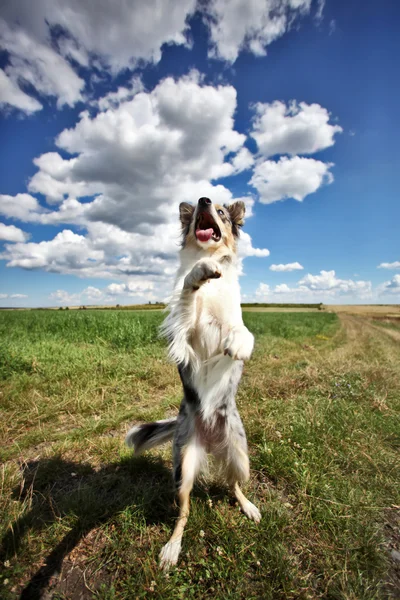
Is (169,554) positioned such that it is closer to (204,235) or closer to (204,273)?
(204,273)

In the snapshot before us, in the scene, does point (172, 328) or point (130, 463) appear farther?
point (130, 463)

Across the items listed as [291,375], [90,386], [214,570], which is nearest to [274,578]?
[214,570]

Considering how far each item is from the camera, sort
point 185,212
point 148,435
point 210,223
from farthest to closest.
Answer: point 185,212 < point 210,223 < point 148,435

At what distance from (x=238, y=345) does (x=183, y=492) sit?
145 centimetres

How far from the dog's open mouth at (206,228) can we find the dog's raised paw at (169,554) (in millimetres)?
2834

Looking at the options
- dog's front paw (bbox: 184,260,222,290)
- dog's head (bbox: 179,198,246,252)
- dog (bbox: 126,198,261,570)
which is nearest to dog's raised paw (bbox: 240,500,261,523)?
dog (bbox: 126,198,261,570)

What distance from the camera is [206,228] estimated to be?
3.33 m

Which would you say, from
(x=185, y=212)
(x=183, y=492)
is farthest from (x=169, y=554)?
(x=185, y=212)

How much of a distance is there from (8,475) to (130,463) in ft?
4.14

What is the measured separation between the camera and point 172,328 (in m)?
2.63

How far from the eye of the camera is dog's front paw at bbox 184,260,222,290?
7.28 feet

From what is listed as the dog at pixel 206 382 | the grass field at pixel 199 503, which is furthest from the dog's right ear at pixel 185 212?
the grass field at pixel 199 503

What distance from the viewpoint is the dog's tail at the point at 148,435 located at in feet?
9.97

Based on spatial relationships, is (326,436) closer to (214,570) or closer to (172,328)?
(214,570)
